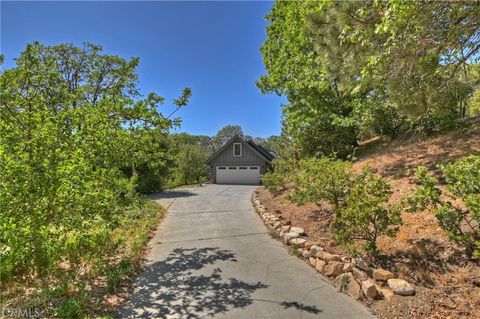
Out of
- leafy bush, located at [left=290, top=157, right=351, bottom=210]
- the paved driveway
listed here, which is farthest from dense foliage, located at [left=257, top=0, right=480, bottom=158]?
the paved driveway

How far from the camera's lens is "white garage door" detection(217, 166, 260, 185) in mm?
26562

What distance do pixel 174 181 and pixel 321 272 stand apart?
79.9 feet

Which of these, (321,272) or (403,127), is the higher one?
(403,127)

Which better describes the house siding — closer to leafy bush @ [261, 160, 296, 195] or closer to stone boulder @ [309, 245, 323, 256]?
leafy bush @ [261, 160, 296, 195]

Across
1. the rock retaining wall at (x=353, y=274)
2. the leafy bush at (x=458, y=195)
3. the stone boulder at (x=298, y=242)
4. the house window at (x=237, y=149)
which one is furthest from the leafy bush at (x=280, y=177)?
Result: the house window at (x=237, y=149)

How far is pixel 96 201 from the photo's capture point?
4438 millimetres

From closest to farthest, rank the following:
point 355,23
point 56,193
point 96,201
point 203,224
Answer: point 56,193
point 96,201
point 355,23
point 203,224

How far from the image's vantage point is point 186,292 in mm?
4395

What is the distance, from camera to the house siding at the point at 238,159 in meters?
26.7

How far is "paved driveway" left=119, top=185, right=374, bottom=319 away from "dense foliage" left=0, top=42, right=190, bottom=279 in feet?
4.61

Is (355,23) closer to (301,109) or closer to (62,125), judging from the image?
(62,125)

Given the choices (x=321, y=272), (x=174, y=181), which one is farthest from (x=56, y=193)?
(x=174, y=181)

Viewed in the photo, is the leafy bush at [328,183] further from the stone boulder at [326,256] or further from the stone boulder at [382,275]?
the stone boulder at [382,275]

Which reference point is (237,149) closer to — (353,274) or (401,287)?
(353,274)
